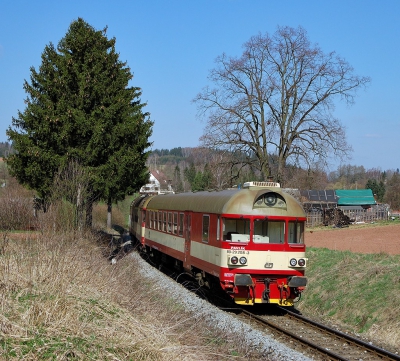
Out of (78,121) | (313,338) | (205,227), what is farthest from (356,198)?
(313,338)

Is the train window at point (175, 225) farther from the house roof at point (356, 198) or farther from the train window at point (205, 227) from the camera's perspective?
the house roof at point (356, 198)

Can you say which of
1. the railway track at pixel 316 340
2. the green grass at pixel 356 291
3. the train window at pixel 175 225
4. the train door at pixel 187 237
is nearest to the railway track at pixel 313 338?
the railway track at pixel 316 340

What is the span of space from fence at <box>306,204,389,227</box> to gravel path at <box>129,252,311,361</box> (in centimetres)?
3220

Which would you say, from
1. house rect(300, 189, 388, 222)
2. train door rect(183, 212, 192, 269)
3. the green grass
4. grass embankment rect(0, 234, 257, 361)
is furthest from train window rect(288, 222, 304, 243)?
house rect(300, 189, 388, 222)

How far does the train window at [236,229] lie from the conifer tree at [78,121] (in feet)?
39.2

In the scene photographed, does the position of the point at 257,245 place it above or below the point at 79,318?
above

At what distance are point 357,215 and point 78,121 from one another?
118 feet

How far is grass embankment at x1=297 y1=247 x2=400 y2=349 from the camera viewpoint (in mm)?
12758

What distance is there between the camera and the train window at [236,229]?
13406 mm

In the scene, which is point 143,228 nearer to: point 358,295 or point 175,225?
point 175,225

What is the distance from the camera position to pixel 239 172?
29.6 meters

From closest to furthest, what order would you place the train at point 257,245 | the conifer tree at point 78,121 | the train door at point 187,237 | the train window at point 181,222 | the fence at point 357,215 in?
the train at point 257,245
the train door at point 187,237
the train window at point 181,222
the conifer tree at point 78,121
the fence at point 357,215

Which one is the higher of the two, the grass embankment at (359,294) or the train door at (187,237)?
the train door at (187,237)

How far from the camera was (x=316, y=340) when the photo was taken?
11.3 m
